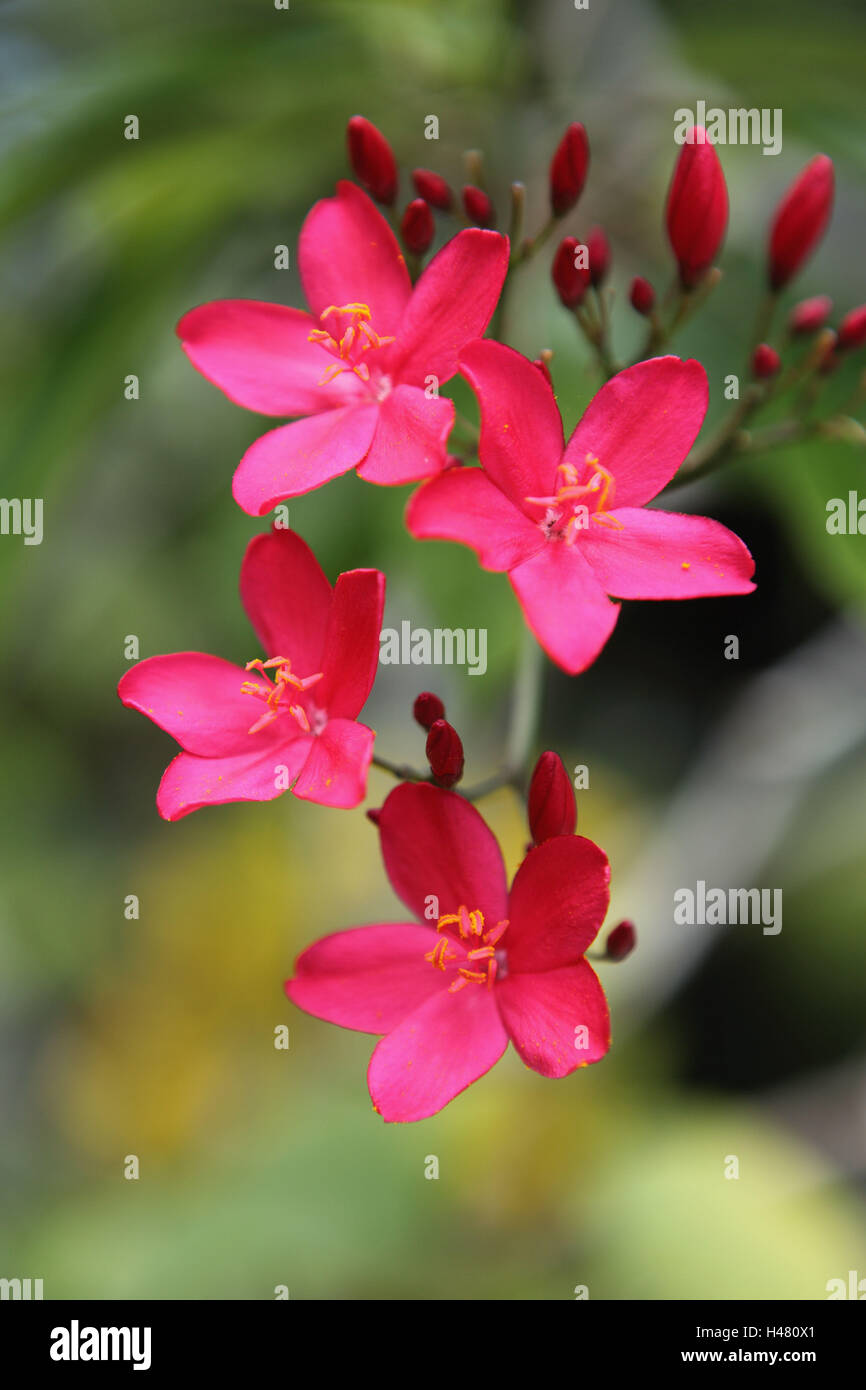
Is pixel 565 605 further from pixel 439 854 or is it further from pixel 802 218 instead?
pixel 802 218

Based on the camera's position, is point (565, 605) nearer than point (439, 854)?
Yes

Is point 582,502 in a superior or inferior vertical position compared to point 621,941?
superior

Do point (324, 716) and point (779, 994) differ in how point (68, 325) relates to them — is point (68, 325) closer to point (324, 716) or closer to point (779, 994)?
point (324, 716)
